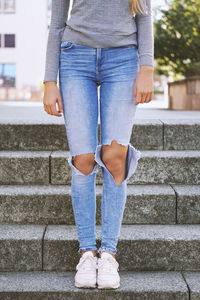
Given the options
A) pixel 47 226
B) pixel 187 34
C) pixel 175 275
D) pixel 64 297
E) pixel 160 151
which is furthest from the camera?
pixel 187 34

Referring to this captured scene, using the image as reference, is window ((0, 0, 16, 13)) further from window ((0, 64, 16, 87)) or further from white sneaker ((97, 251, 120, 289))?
white sneaker ((97, 251, 120, 289))

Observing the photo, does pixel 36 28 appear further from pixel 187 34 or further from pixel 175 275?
pixel 175 275

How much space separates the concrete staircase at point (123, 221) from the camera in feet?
7.07

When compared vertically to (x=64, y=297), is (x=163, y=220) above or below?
above

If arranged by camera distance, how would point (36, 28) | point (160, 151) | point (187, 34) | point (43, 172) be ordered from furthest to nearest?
1. point (36, 28)
2. point (187, 34)
3. point (160, 151)
4. point (43, 172)

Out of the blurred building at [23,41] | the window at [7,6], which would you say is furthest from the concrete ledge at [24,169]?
the window at [7,6]

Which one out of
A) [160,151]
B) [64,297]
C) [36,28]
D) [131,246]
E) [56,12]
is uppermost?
[36,28]

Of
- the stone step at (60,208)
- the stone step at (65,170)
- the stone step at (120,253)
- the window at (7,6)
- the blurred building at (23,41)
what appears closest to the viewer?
the stone step at (120,253)

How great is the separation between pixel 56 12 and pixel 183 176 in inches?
57.5

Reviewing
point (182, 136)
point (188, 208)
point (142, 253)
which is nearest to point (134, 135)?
point (182, 136)

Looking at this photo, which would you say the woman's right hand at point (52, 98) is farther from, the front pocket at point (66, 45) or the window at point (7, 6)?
the window at point (7, 6)

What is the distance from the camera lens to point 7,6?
82.7ft

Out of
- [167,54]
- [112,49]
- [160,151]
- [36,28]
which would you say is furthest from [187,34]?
[36,28]

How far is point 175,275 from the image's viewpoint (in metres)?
2.28
